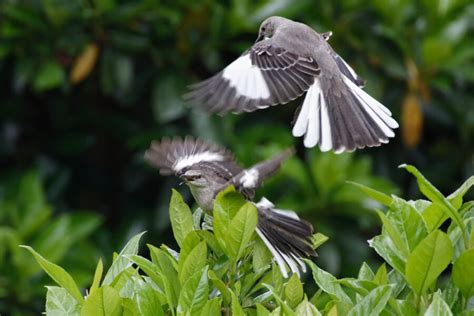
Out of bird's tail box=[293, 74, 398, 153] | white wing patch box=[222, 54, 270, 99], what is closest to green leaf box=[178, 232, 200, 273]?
bird's tail box=[293, 74, 398, 153]

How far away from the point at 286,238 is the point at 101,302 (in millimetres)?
481

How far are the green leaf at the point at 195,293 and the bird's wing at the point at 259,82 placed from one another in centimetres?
112

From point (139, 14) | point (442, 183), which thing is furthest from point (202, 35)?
point (442, 183)

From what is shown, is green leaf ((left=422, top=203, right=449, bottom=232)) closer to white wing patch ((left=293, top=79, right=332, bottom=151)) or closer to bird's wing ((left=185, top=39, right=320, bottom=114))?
white wing patch ((left=293, top=79, right=332, bottom=151))

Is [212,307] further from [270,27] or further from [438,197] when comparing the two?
[270,27]

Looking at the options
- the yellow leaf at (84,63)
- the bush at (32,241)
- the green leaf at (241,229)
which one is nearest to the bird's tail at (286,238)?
the green leaf at (241,229)

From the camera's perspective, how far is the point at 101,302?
1968 mm

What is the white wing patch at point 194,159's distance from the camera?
3094mm

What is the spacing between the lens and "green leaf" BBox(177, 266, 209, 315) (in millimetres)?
1970

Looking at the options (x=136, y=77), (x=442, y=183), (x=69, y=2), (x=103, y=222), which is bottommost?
(x=442, y=183)

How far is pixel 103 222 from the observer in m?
5.44

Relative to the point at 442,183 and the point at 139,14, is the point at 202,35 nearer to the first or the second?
the point at 139,14

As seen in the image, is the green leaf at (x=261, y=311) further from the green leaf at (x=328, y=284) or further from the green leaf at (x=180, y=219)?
the green leaf at (x=180, y=219)

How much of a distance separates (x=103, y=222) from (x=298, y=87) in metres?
2.54
